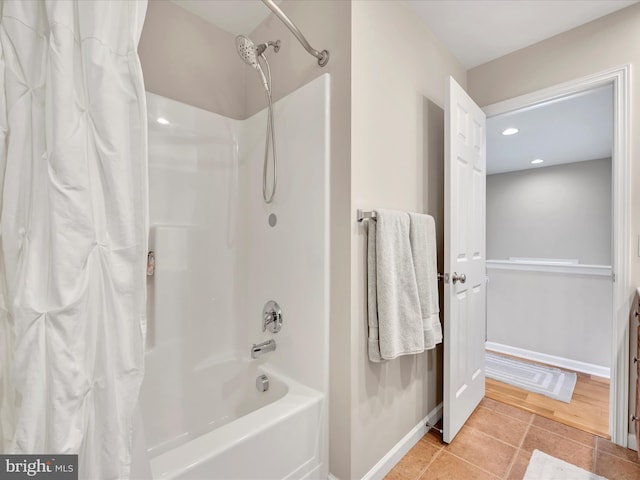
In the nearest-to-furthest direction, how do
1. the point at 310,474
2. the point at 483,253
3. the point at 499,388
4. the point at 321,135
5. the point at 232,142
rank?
1. the point at 310,474
2. the point at 321,135
3. the point at 232,142
4. the point at 483,253
5. the point at 499,388

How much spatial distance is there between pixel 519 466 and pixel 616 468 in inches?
19.4

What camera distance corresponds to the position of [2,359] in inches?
25.5

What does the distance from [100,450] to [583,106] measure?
12.2ft

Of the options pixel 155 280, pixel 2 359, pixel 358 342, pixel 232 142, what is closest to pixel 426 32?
pixel 232 142

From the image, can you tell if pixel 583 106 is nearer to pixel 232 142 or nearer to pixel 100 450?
pixel 232 142

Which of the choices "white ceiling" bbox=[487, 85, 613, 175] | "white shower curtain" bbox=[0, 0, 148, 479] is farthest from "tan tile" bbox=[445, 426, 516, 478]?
"white ceiling" bbox=[487, 85, 613, 175]

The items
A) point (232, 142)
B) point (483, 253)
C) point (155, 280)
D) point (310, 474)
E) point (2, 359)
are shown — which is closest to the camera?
point (2, 359)

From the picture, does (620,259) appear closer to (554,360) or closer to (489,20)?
(489,20)

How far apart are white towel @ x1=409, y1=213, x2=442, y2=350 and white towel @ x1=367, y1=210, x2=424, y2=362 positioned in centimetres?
10

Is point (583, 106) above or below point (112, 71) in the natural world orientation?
above

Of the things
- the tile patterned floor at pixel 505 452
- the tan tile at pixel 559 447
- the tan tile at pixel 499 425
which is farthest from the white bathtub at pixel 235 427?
the tan tile at pixel 559 447

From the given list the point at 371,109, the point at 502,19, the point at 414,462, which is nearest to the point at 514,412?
the point at 414,462

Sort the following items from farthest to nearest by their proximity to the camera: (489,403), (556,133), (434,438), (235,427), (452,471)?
1. (556,133)
2. (489,403)
3. (434,438)
4. (452,471)
5. (235,427)

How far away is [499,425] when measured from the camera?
186 cm
